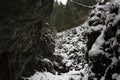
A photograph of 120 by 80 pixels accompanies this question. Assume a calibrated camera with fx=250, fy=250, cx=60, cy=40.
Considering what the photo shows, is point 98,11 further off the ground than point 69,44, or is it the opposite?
point 98,11

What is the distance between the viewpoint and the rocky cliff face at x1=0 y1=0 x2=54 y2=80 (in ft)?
30.3

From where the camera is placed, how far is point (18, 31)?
11477 mm

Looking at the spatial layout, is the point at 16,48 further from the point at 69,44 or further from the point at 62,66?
the point at 69,44

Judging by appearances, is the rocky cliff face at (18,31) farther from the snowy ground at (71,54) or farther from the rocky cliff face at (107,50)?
the rocky cliff face at (107,50)

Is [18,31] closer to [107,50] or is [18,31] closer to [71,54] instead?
[107,50]

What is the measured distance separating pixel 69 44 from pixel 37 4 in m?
21.3

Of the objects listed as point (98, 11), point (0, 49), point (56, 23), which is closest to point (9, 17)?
point (0, 49)

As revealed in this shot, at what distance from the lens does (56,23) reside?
4156 cm

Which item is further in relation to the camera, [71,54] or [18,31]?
[71,54]

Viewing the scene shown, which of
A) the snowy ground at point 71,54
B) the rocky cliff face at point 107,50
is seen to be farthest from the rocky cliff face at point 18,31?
the rocky cliff face at point 107,50

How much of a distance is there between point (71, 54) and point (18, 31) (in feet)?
52.6

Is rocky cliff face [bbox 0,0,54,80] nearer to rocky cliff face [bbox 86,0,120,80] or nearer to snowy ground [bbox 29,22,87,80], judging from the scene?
snowy ground [bbox 29,22,87,80]

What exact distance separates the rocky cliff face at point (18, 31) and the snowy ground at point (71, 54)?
2294mm

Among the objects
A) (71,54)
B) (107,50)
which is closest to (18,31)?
(107,50)
